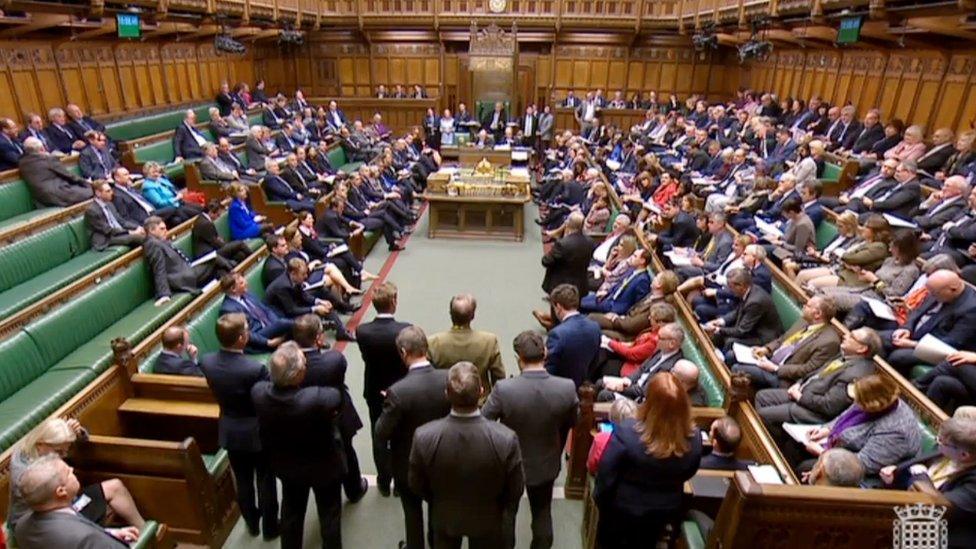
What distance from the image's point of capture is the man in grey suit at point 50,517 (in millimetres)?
2006

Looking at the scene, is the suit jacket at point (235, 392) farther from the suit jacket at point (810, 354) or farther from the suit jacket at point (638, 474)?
the suit jacket at point (810, 354)

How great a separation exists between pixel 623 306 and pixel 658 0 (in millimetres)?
12853

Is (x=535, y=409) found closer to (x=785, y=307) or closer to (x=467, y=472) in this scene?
(x=467, y=472)

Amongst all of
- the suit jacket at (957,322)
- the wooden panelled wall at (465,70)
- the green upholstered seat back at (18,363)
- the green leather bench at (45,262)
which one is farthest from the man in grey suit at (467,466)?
the wooden panelled wall at (465,70)

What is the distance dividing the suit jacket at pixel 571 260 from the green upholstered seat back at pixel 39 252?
4.30 metres

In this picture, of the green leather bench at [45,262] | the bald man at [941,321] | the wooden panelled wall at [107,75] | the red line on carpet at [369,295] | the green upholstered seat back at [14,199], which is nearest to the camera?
the bald man at [941,321]

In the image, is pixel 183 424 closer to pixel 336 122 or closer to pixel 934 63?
pixel 934 63

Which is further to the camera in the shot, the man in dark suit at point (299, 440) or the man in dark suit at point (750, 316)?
the man in dark suit at point (750, 316)

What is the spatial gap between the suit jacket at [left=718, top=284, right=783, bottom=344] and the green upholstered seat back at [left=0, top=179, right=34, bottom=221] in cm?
669

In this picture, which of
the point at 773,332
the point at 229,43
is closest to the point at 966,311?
the point at 773,332

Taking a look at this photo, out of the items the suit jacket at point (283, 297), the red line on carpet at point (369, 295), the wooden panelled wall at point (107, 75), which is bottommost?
the red line on carpet at point (369, 295)

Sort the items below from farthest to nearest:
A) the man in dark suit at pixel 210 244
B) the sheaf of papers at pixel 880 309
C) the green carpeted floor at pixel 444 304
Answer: the man in dark suit at pixel 210 244 < the sheaf of papers at pixel 880 309 < the green carpeted floor at pixel 444 304

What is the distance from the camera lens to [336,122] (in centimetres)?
1384

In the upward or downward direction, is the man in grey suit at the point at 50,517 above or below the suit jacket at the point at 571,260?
above
